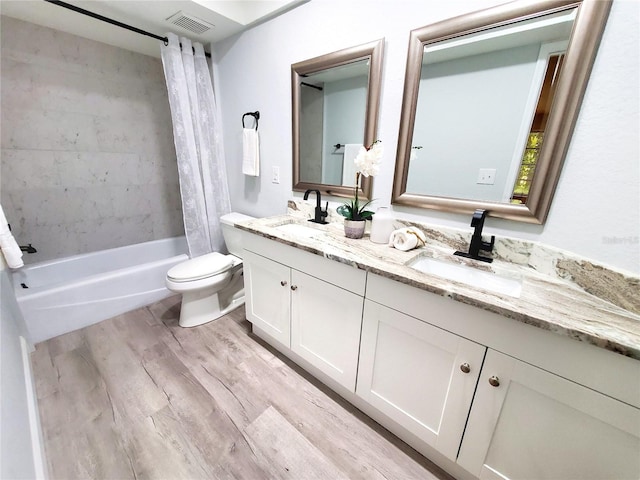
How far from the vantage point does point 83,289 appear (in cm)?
179

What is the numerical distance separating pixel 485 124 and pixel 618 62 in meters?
0.38

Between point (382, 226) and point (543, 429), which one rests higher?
point (382, 226)

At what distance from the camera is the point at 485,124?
1.10 meters

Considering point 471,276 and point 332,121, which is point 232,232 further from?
point 471,276

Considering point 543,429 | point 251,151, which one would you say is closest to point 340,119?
point 251,151

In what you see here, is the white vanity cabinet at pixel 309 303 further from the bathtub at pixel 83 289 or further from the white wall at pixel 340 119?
the bathtub at pixel 83 289

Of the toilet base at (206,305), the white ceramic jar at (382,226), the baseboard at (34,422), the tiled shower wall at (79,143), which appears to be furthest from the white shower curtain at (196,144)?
the white ceramic jar at (382,226)

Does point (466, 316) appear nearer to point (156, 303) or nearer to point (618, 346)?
point (618, 346)

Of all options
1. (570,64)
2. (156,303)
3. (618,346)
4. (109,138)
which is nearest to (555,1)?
(570,64)

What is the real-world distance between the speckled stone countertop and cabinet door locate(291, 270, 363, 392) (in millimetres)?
190

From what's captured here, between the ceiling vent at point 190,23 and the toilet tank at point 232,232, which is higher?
the ceiling vent at point 190,23

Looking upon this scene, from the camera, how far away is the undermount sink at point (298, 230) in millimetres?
1427

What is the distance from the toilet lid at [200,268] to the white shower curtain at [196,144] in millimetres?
410

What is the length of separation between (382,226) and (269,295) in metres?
0.80
